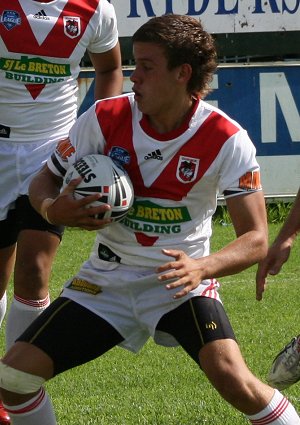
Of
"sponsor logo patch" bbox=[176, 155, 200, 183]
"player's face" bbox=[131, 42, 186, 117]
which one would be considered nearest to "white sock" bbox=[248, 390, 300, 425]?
"sponsor logo patch" bbox=[176, 155, 200, 183]

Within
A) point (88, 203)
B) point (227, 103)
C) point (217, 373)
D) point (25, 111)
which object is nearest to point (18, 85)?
point (25, 111)

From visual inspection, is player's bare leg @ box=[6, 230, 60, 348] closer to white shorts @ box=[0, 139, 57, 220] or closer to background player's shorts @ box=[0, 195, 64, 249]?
background player's shorts @ box=[0, 195, 64, 249]

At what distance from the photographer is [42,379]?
4.32 m

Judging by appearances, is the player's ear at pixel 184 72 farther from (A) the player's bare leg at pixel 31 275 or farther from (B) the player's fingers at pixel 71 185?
(A) the player's bare leg at pixel 31 275

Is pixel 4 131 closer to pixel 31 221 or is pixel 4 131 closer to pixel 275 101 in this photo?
pixel 31 221

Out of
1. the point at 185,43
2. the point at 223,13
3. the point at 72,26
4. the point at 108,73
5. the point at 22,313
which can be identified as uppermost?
the point at 185,43

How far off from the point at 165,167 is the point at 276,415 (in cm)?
110

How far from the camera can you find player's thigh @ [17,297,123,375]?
434 centimetres

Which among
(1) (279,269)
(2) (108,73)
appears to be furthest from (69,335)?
(2) (108,73)

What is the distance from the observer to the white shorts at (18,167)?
18.8 feet

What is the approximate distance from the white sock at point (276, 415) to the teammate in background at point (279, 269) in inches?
22.2

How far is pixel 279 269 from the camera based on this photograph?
4.68 metres

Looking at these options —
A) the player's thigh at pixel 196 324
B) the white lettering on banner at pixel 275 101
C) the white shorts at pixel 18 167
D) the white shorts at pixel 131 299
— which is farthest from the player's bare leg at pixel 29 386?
the white lettering on banner at pixel 275 101

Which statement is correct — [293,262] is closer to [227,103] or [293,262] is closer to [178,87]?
[227,103]
